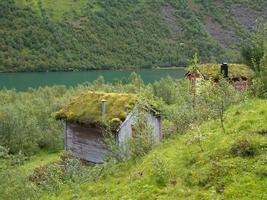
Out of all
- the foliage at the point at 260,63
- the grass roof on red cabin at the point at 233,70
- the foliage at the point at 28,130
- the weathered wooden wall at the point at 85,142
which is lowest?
the foliage at the point at 28,130

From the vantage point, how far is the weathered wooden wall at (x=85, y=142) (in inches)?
1393

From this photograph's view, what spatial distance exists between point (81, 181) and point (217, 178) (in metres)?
7.36

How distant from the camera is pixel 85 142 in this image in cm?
3647

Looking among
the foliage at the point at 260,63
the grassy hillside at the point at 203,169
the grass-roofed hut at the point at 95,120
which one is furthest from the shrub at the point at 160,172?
the grass-roofed hut at the point at 95,120

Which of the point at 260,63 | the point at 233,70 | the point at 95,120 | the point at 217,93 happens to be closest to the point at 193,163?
the point at 217,93

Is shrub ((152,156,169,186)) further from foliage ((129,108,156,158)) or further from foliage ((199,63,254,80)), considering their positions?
foliage ((199,63,254,80))

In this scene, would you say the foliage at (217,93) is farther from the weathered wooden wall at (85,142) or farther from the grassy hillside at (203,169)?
the weathered wooden wall at (85,142)

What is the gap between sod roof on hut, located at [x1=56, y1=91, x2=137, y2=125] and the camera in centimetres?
3394

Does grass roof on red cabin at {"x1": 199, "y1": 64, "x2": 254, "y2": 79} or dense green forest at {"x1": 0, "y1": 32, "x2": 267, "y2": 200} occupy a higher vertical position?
grass roof on red cabin at {"x1": 199, "y1": 64, "x2": 254, "y2": 79}

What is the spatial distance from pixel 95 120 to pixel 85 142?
2725mm

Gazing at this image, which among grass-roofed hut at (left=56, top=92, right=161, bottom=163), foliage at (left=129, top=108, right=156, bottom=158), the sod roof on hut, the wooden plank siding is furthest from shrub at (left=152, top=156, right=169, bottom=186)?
the wooden plank siding

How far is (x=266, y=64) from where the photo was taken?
20.1 meters

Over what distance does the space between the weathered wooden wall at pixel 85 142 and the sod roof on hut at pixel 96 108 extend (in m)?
0.94

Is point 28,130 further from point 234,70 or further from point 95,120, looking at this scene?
point 95,120
